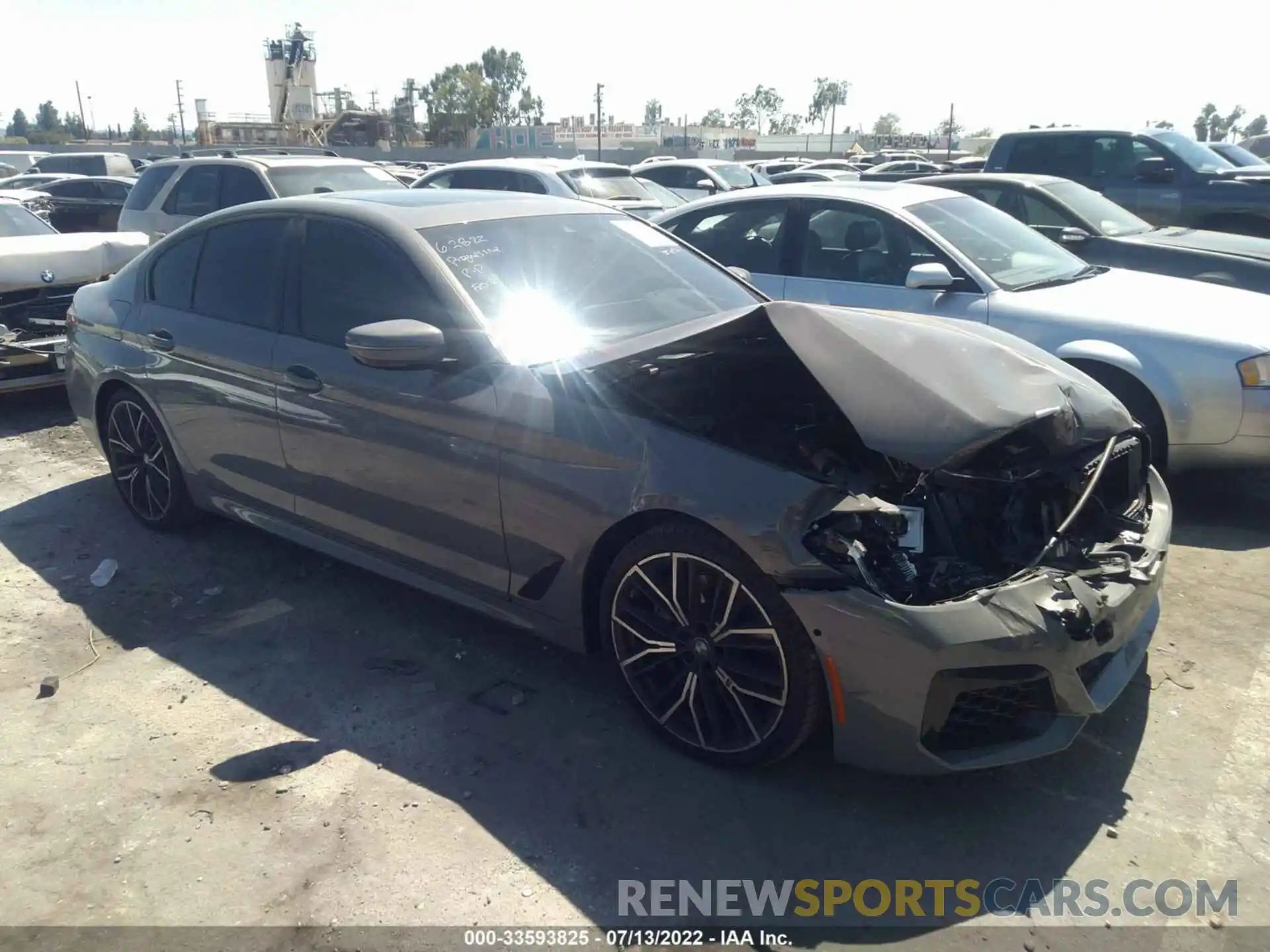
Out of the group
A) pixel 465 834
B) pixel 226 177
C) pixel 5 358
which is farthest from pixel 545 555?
pixel 226 177

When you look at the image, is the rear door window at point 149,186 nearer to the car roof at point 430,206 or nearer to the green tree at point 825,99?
the car roof at point 430,206

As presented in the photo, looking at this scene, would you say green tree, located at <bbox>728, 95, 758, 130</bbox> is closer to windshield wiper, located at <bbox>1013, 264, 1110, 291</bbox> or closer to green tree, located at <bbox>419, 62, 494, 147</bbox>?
green tree, located at <bbox>419, 62, 494, 147</bbox>

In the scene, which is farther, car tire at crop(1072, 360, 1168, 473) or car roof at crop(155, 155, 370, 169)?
car roof at crop(155, 155, 370, 169)

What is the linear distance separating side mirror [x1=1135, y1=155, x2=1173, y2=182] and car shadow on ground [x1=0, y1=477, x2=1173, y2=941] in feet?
27.5

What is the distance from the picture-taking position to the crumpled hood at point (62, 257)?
278 inches

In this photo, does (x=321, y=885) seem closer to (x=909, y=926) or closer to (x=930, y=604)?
(x=909, y=926)

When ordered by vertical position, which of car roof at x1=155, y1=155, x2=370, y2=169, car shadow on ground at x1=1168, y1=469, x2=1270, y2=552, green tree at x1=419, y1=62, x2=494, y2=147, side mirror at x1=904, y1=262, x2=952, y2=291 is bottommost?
car shadow on ground at x1=1168, y1=469, x2=1270, y2=552

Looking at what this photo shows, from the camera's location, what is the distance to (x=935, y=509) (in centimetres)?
309

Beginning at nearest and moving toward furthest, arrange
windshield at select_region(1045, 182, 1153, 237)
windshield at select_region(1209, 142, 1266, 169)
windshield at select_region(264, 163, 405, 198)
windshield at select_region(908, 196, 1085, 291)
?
windshield at select_region(908, 196, 1085, 291) < windshield at select_region(1045, 182, 1153, 237) < windshield at select_region(264, 163, 405, 198) < windshield at select_region(1209, 142, 1266, 169)

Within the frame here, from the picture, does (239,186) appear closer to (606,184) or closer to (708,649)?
(606,184)

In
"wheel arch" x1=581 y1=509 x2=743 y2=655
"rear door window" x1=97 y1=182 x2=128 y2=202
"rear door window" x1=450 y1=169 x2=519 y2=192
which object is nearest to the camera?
"wheel arch" x1=581 y1=509 x2=743 y2=655

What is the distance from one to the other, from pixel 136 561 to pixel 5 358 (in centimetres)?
291

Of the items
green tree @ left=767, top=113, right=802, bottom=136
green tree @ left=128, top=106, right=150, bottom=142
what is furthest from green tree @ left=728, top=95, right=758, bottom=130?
green tree @ left=128, top=106, right=150, bottom=142

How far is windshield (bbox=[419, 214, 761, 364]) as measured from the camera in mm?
3564
